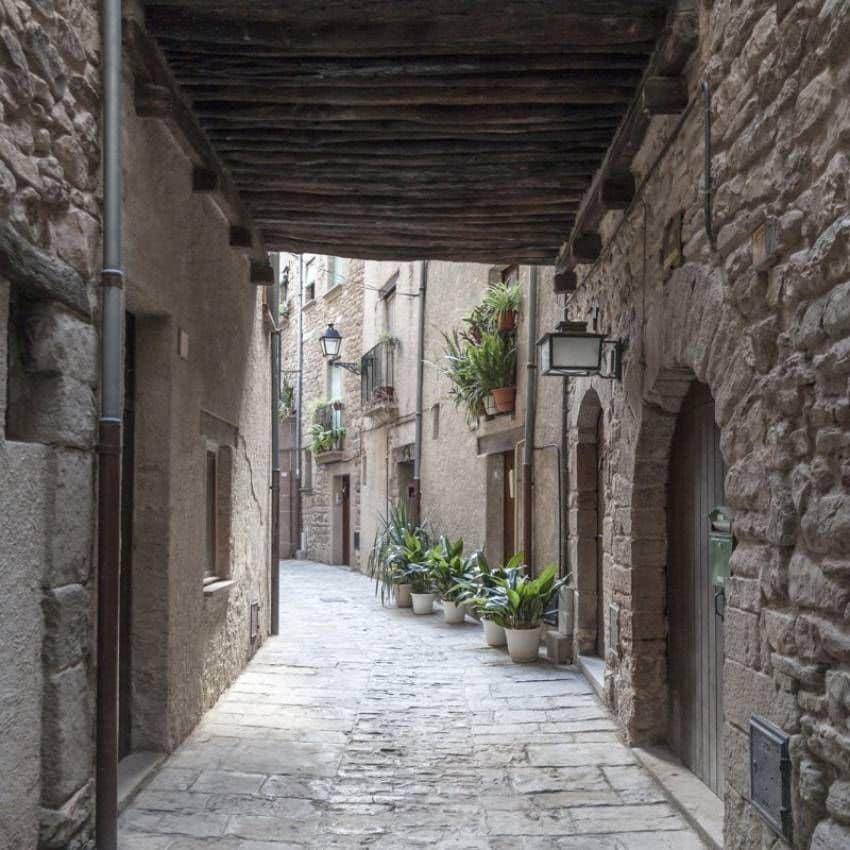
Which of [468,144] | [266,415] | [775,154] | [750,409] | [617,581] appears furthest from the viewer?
[266,415]

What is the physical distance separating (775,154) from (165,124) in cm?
268

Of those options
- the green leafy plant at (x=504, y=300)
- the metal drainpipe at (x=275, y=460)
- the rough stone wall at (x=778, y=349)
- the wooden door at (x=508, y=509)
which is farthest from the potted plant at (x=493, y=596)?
the rough stone wall at (x=778, y=349)

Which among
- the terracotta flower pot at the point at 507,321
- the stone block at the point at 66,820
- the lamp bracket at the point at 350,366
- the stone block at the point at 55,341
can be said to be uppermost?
the lamp bracket at the point at 350,366

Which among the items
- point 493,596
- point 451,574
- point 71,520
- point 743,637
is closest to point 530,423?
point 493,596

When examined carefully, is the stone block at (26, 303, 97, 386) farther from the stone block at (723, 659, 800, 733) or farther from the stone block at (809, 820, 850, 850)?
the stone block at (809, 820, 850, 850)

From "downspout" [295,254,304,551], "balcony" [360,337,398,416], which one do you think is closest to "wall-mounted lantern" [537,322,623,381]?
"balcony" [360,337,398,416]

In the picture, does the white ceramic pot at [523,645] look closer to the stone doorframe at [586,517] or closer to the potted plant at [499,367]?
the stone doorframe at [586,517]

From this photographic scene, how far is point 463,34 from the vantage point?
3566mm

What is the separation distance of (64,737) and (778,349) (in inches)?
94.9

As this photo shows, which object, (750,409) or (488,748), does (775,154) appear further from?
(488,748)

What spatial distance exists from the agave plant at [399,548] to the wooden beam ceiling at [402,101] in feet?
16.7

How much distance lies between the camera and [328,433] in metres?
17.6

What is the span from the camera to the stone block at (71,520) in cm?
289

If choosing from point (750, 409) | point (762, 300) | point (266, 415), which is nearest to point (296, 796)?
point (750, 409)
